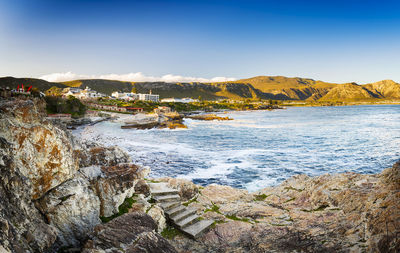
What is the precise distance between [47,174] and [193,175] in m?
15.9

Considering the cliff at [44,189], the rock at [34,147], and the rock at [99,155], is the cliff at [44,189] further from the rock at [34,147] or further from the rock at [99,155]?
the rock at [99,155]

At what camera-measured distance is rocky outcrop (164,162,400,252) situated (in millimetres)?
5863

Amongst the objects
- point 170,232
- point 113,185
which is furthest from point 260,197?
point 113,185

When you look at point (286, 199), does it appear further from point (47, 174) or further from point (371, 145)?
point (371, 145)

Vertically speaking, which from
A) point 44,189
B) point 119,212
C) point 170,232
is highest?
point 44,189

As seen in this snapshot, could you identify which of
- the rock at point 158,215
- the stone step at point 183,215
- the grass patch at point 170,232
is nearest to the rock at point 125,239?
the rock at point 158,215

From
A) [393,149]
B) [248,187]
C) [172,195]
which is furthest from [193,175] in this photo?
[393,149]

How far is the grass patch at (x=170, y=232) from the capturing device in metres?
8.28

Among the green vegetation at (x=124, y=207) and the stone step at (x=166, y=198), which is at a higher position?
the green vegetation at (x=124, y=207)

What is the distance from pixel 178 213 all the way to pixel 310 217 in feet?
17.7

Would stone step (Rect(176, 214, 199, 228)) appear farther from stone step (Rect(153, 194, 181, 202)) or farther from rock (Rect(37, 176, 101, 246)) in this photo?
rock (Rect(37, 176, 101, 246))

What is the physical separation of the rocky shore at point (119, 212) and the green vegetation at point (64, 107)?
74.1 metres

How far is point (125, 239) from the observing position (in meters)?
5.44

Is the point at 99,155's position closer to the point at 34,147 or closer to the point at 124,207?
the point at 124,207
